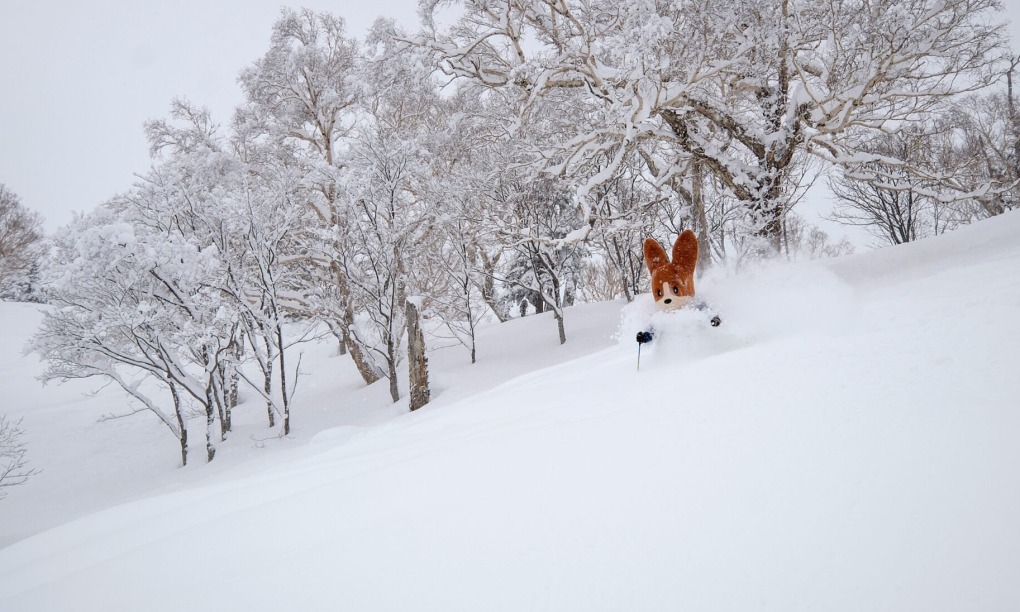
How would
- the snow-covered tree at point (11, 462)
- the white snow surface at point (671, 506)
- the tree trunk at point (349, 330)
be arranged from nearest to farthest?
the white snow surface at point (671, 506) → the snow-covered tree at point (11, 462) → the tree trunk at point (349, 330)

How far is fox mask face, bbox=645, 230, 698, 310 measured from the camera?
4188mm

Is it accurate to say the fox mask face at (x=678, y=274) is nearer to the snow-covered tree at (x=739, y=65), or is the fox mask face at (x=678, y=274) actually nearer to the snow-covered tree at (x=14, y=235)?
the snow-covered tree at (x=739, y=65)

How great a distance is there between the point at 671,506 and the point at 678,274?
330 cm

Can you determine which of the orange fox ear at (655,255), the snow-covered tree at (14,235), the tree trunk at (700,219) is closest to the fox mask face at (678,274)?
the orange fox ear at (655,255)

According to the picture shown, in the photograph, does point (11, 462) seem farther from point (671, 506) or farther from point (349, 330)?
point (671, 506)

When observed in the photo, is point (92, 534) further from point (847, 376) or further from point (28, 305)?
point (28, 305)

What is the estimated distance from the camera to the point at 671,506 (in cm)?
134

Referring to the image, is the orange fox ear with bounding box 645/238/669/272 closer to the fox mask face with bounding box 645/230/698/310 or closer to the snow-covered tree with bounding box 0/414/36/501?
the fox mask face with bounding box 645/230/698/310

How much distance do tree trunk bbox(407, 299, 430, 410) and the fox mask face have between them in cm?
736

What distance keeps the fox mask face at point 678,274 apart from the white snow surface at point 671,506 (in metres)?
1.16

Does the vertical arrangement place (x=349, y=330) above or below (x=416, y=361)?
above

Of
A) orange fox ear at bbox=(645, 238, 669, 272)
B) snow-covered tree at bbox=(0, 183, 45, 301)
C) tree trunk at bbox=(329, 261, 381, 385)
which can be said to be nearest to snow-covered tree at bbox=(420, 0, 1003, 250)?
orange fox ear at bbox=(645, 238, 669, 272)

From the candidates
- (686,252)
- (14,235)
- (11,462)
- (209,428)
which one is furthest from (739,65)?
(14,235)

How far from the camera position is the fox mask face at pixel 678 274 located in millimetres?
4188
